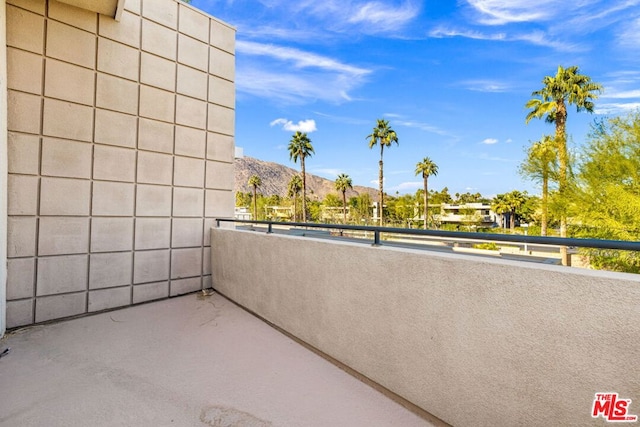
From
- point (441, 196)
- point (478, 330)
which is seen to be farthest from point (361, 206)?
point (478, 330)

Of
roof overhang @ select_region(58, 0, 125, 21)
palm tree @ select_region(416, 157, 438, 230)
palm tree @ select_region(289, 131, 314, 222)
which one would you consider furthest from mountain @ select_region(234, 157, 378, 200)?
roof overhang @ select_region(58, 0, 125, 21)

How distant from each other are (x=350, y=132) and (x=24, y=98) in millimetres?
66621

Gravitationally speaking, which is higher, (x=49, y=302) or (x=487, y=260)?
(x=487, y=260)

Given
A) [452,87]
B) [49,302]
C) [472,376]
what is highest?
[452,87]

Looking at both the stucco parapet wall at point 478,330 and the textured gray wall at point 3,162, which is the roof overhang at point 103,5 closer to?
the textured gray wall at point 3,162

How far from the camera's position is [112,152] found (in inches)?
149

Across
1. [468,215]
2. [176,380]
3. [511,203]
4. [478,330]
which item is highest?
[511,203]

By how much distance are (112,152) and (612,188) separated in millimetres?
12671

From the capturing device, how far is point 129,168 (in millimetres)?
3926

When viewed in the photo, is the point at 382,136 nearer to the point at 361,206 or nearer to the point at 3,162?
the point at 3,162

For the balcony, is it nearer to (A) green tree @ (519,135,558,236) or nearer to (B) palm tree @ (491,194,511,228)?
(A) green tree @ (519,135,558,236)

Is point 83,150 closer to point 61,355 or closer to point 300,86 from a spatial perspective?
point 61,355

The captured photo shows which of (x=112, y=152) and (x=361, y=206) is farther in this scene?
(x=361, y=206)

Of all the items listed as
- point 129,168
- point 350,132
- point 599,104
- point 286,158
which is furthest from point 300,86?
point 350,132
